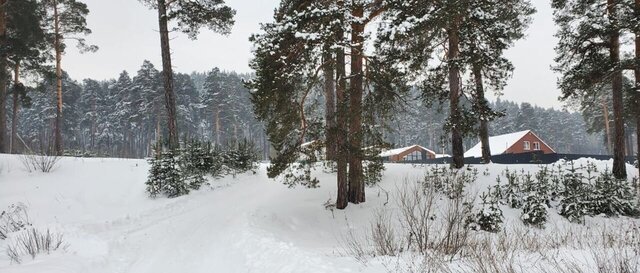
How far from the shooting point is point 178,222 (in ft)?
29.8

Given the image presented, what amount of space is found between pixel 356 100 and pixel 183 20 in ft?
29.7

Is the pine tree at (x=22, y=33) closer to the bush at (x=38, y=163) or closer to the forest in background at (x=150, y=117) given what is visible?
the bush at (x=38, y=163)

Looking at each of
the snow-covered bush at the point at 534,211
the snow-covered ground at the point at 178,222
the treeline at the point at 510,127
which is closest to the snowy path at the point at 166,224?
the snow-covered ground at the point at 178,222

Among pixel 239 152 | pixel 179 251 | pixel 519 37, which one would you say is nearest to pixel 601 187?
pixel 519 37

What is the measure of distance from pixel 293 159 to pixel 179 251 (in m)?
3.99

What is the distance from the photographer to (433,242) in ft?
16.8

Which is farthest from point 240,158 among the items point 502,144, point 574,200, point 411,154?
point 502,144

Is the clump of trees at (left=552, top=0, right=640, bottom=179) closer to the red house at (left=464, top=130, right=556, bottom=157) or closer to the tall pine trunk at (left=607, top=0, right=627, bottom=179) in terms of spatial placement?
the tall pine trunk at (left=607, top=0, right=627, bottom=179)

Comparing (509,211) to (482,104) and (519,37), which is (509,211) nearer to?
(482,104)

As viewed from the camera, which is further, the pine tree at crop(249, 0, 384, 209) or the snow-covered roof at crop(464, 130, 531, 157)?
the snow-covered roof at crop(464, 130, 531, 157)

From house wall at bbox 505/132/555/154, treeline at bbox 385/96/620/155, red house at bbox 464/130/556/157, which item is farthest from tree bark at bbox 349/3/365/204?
treeline at bbox 385/96/620/155

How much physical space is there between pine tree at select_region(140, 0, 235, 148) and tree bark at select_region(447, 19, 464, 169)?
915 centimetres

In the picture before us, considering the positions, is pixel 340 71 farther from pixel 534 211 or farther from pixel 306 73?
pixel 534 211

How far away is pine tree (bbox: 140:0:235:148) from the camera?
1383cm
